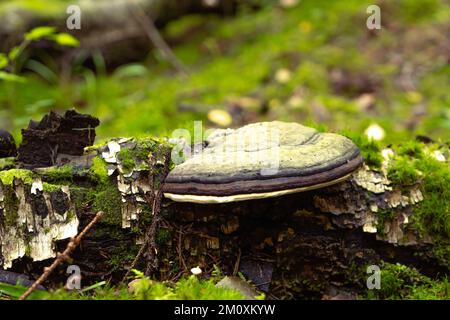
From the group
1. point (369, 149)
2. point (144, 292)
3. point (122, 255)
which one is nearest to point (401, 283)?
point (369, 149)

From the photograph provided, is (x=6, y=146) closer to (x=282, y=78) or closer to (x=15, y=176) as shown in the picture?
(x=15, y=176)

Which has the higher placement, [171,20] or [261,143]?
[171,20]

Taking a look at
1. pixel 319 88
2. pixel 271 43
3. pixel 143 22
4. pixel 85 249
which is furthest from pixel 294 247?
pixel 143 22

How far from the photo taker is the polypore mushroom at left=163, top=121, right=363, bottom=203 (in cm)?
214

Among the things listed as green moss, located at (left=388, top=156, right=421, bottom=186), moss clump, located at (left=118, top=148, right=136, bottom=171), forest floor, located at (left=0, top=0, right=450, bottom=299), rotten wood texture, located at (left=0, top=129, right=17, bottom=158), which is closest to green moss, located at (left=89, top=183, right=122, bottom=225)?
moss clump, located at (left=118, top=148, right=136, bottom=171)

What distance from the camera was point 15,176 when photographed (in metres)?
2.50

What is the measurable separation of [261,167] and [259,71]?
5.07 m

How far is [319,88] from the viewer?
6.52 m

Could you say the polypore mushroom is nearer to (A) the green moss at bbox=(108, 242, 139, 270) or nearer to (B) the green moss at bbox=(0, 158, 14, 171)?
(A) the green moss at bbox=(108, 242, 139, 270)

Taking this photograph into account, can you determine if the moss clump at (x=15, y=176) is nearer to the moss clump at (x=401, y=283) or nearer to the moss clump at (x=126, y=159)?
the moss clump at (x=126, y=159)

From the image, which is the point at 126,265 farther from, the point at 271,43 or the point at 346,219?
the point at 271,43

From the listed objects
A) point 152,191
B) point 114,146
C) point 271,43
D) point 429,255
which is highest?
point 271,43
